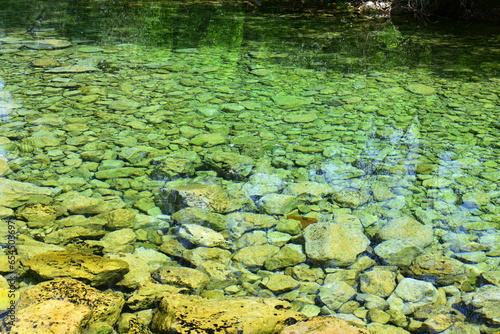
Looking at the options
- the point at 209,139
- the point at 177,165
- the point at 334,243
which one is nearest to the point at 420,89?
the point at 209,139

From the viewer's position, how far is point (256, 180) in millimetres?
3961

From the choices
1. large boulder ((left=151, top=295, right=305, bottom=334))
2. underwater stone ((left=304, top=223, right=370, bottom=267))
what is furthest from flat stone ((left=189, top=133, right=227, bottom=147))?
large boulder ((left=151, top=295, right=305, bottom=334))

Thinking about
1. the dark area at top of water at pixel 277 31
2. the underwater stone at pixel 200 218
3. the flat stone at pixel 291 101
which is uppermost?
the dark area at top of water at pixel 277 31

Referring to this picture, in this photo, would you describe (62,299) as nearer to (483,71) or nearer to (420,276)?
(420,276)

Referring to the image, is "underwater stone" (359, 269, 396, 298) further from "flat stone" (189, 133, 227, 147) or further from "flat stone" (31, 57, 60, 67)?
"flat stone" (31, 57, 60, 67)

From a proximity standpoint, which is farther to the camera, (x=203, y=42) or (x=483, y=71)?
(x=203, y=42)

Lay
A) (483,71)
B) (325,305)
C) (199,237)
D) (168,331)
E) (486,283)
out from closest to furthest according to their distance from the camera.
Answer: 1. (168,331)
2. (325,305)
3. (486,283)
4. (199,237)
5. (483,71)

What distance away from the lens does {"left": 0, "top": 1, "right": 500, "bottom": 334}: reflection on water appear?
2736mm

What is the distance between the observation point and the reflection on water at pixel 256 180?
274cm

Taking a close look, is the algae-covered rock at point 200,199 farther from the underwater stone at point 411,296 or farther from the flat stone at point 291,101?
the flat stone at point 291,101

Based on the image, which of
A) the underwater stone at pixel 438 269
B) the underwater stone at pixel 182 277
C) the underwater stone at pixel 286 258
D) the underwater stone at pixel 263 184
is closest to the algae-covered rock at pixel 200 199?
the underwater stone at pixel 263 184

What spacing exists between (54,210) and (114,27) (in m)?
6.21

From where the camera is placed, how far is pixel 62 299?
2.41m

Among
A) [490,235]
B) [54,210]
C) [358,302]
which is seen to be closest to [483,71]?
[490,235]
